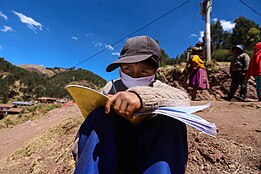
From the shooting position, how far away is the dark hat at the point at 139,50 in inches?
43.9

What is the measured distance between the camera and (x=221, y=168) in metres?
1.40

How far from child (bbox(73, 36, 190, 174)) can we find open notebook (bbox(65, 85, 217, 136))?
3 cm

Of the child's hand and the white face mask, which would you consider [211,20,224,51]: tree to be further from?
the child's hand

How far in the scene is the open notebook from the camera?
78 centimetres

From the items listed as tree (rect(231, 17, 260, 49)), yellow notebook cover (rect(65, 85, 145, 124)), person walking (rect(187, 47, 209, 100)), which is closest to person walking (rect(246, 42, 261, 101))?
person walking (rect(187, 47, 209, 100))

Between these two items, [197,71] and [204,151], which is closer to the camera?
[204,151]

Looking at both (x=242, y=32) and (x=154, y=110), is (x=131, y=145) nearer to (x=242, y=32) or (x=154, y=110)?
(x=154, y=110)

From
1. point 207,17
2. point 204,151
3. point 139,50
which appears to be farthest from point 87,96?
point 207,17

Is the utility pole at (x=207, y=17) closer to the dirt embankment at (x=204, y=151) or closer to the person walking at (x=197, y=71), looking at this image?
the person walking at (x=197, y=71)

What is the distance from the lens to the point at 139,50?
114 centimetres

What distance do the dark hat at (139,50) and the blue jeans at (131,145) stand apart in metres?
0.37

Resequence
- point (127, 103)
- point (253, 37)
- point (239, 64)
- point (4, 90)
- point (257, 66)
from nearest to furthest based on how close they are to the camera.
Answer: point (127, 103) < point (257, 66) < point (239, 64) < point (253, 37) < point (4, 90)

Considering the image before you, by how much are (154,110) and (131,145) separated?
22 cm

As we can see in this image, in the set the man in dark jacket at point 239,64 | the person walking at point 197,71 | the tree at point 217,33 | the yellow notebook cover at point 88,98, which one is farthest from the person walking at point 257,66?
the tree at point 217,33
